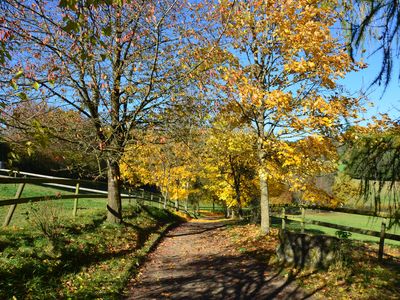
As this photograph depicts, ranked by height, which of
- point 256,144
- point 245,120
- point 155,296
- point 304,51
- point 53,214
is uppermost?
point 304,51

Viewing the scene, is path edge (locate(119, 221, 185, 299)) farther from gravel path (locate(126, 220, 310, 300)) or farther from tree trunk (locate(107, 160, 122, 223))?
tree trunk (locate(107, 160, 122, 223))

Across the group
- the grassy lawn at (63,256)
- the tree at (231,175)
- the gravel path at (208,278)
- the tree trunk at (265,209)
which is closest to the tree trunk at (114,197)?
the grassy lawn at (63,256)

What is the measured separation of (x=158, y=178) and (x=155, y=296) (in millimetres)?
22442

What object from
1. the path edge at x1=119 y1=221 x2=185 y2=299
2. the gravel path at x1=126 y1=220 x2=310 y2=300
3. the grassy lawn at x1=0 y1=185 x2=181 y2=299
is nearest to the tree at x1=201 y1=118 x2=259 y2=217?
the path edge at x1=119 y1=221 x2=185 y2=299

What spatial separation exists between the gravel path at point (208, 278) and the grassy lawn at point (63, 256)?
507 millimetres

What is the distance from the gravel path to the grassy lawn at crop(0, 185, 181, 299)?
507 mm

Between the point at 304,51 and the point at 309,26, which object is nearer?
the point at 309,26

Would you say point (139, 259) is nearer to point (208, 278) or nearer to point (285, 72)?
point (208, 278)

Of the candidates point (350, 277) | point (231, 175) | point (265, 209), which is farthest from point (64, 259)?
point (231, 175)

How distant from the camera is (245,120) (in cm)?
1377

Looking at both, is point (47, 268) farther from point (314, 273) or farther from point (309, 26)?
point (309, 26)

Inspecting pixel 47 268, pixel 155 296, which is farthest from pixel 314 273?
pixel 47 268

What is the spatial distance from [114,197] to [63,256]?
5270 mm

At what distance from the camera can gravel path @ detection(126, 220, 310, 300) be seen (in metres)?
7.24
